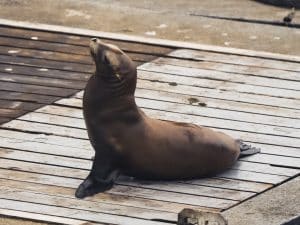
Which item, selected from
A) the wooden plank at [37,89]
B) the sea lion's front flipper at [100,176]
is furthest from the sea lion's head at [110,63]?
the wooden plank at [37,89]

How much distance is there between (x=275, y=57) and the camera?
8.18 metres

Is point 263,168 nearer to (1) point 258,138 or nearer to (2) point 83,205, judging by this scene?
(1) point 258,138

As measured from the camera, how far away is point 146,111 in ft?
23.8

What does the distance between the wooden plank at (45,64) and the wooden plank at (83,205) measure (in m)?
1.77

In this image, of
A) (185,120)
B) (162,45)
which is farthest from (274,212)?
(162,45)

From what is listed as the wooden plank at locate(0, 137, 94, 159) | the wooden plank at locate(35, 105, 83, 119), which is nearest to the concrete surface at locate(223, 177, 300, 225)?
the wooden plank at locate(0, 137, 94, 159)

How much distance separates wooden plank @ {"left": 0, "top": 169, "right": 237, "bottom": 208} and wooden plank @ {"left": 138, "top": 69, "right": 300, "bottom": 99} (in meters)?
1.51

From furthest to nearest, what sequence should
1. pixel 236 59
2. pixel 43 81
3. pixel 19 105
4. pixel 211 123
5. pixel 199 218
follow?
pixel 236 59
pixel 43 81
pixel 19 105
pixel 211 123
pixel 199 218

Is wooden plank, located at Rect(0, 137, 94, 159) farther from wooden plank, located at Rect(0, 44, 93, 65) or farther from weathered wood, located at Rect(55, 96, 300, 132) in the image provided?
wooden plank, located at Rect(0, 44, 93, 65)

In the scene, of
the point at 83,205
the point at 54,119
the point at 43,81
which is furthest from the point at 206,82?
the point at 83,205

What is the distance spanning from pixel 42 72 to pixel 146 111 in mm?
929

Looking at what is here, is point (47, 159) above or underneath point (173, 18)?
underneath

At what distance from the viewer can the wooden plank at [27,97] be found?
7391mm

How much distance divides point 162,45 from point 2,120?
5.28 ft
